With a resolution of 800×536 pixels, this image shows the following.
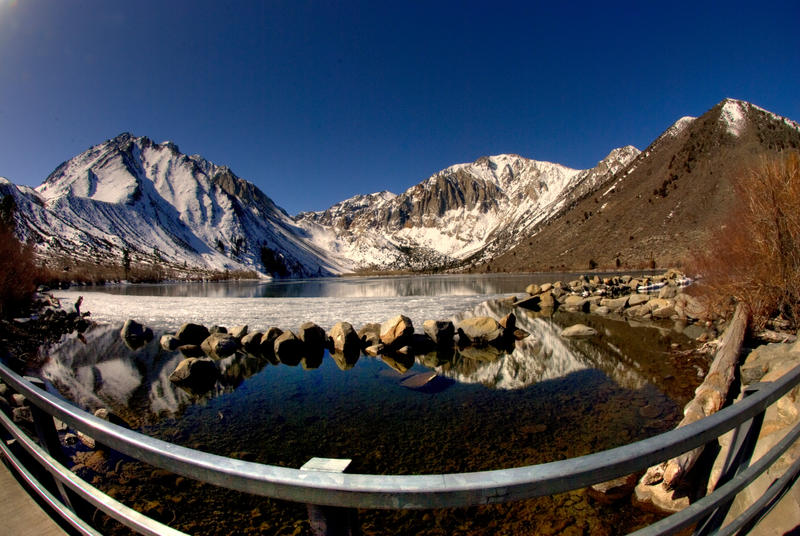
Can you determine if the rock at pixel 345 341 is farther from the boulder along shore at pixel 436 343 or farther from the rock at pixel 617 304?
the rock at pixel 617 304

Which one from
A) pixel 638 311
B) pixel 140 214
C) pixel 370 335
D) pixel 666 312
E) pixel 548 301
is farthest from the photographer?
pixel 140 214

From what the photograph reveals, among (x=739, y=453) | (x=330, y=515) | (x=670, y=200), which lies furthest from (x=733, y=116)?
(x=330, y=515)

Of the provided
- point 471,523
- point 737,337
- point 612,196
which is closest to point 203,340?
point 471,523

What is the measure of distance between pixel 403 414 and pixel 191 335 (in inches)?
497

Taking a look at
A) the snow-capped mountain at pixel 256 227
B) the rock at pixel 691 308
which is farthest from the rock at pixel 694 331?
the snow-capped mountain at pixel 256 227

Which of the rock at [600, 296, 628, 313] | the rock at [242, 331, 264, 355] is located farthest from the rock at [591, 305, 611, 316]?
the rock at [242, 331, 264, 355]

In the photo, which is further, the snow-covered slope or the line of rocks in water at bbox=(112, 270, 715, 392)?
the snow-covered slope

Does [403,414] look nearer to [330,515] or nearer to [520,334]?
[330,515]

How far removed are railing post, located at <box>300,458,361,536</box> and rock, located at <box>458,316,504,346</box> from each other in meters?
15.3

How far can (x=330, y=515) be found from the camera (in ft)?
5.12

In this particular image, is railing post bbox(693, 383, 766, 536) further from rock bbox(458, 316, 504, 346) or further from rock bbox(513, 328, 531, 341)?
rock bbox(513, 328, 531, 341)

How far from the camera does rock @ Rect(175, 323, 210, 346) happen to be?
16.6 metres

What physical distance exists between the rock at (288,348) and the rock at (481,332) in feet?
23.8

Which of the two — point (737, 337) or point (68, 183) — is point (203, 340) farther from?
point (68, 183)
